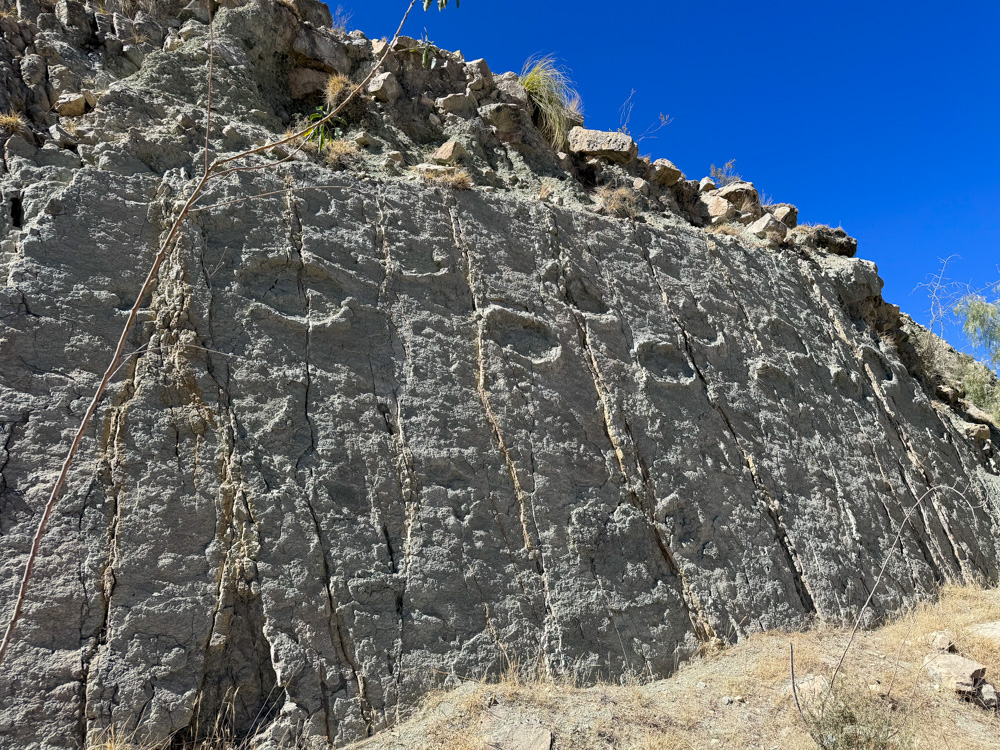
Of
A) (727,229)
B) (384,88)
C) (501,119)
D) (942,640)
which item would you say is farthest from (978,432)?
(384,88)

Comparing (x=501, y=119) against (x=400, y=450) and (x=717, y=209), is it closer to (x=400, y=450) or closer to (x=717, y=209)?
(x=717, y=209)

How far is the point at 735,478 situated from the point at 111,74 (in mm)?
6088

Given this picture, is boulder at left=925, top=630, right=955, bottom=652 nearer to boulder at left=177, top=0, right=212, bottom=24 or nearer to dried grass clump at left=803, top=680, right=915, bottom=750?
dried grass clump at left=803, top=680, right=915, bottom=750

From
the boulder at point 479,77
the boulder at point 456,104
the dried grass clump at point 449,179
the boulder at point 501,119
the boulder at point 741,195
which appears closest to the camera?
the dried grass clump at point 449,179

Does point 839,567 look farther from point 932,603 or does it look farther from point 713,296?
point 713,296

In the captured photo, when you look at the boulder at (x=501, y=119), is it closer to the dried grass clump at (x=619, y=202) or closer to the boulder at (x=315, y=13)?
the dried grass clump at (x=619, y=202)

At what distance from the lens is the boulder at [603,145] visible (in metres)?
8.40

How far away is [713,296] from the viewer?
7.23 metres

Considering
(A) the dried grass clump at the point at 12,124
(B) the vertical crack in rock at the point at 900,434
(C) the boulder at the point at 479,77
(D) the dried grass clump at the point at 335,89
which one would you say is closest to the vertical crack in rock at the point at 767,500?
(B) the vertical crack in rock at the point at 900,434

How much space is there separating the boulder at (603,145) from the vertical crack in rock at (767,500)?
96.0 inches

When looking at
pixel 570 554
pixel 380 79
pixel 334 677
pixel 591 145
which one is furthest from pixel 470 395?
pixel 591 145

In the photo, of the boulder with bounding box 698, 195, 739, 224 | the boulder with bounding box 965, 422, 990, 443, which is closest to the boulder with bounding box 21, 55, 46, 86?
the boulder with bounding box 698, 195, 739, 224

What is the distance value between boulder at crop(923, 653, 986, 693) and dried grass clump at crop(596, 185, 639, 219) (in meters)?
4.70

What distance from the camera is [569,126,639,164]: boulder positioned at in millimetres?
8398
